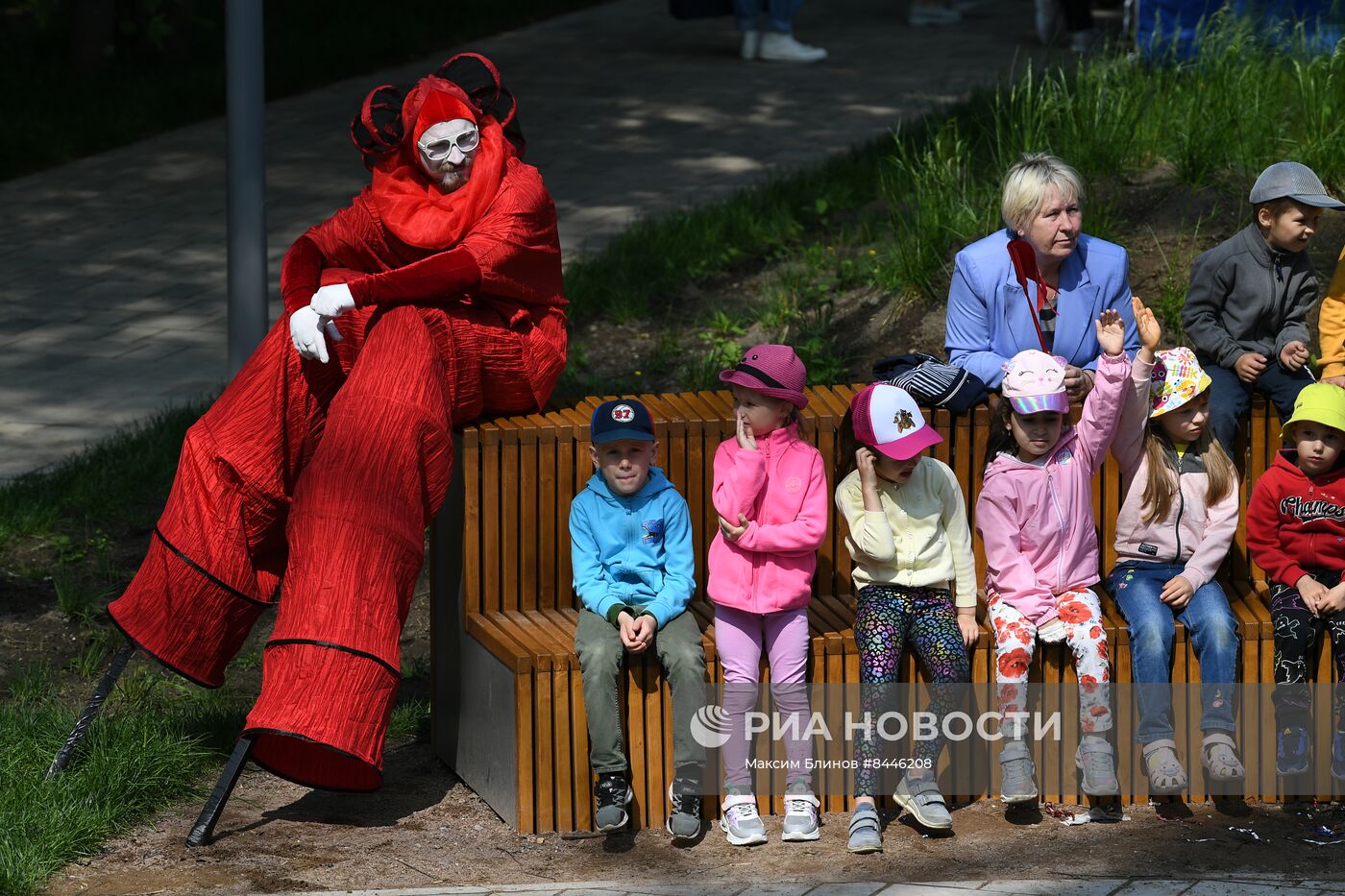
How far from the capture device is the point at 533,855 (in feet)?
16.4

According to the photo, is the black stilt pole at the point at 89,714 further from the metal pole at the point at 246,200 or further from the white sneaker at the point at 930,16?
the white sneaker at the point at 930,16

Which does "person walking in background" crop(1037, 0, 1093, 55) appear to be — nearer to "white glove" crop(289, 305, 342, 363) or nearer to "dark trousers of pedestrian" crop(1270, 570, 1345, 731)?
"dark trousers of pedestrian" crop(1270, 570, 1345, 731)

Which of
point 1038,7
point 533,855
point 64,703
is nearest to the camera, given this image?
point 533,855

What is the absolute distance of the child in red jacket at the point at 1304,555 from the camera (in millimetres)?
5262

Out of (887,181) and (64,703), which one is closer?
(64,703)

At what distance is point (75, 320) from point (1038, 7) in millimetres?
7513

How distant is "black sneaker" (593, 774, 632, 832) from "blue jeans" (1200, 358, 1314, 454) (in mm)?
2095

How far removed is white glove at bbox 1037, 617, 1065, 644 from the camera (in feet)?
17.1

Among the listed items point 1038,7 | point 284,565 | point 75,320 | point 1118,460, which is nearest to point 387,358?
point 284,565

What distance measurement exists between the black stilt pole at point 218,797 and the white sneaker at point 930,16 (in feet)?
37.5

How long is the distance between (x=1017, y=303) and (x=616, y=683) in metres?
1.72

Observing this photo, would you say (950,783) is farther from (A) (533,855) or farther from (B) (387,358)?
(B) (387,358)

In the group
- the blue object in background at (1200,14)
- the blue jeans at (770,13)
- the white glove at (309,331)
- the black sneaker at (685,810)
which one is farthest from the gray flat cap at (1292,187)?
the blue jeans at (770,13)

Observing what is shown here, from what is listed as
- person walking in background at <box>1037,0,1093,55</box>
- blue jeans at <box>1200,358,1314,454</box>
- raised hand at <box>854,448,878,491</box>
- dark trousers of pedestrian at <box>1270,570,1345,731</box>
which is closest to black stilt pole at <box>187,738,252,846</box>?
raised hand at <box>854,448,878,491</box>
